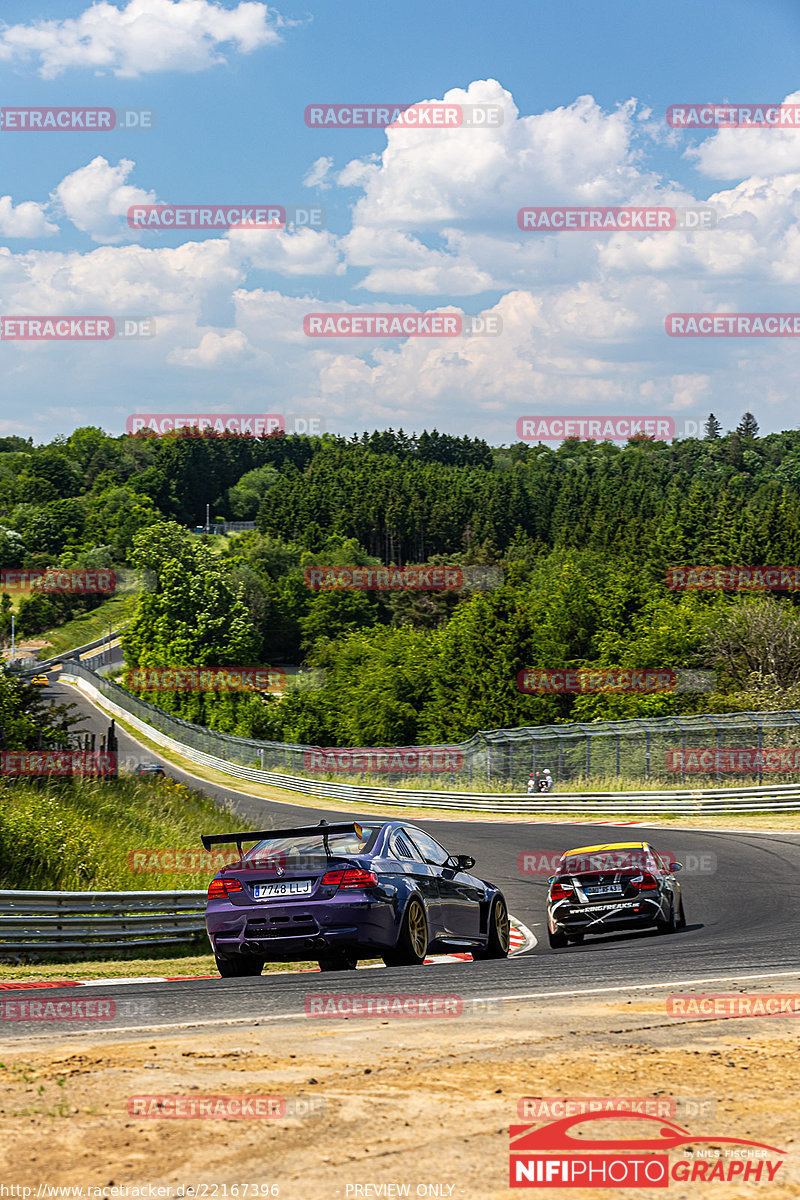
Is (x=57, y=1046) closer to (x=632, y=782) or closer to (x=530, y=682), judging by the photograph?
(x=632, y=782)

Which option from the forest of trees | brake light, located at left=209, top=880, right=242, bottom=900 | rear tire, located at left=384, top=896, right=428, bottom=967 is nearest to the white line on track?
rear tire, located at left=384, top=896, right=428, bottom=967

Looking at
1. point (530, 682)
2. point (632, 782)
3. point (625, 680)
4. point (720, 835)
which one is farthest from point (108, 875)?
point (530, 682)

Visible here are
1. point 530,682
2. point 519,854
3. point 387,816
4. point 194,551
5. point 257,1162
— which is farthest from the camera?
point 194,551

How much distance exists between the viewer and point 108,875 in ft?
47.7

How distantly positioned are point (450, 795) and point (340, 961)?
32.7 metres

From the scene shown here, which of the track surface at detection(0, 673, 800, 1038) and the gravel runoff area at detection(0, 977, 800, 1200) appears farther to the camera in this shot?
the track surface at detection(0, 673, 800, 1038)

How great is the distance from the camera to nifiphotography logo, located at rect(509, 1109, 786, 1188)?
13.7ft

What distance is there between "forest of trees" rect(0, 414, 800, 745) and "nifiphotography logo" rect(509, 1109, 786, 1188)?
4785 centimetres

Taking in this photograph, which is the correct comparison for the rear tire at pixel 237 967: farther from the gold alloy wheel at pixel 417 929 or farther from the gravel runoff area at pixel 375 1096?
the gravel runoff area at pixel 375 1096

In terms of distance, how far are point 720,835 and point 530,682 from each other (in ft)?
184

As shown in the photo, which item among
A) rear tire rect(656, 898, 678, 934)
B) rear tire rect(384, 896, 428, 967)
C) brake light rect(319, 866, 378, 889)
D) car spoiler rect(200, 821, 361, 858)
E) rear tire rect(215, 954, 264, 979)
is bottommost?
rear tire rect(656, 898, 678, 934)

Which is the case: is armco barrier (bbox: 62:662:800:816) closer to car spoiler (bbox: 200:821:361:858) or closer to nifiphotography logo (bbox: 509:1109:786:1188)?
car spoiler (bbox: 200:821:361:858)

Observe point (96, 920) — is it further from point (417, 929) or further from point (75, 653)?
point (75, 653)

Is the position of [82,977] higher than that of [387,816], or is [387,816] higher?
[82,977]
